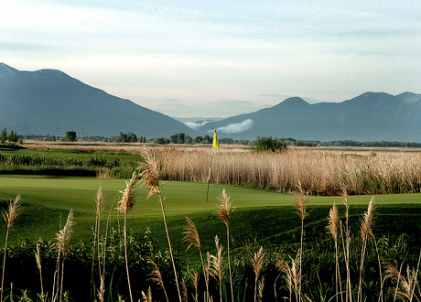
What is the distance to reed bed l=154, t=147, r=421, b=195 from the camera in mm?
13820

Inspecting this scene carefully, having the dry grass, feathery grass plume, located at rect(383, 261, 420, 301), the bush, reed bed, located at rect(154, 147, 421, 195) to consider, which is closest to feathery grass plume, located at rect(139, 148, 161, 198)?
feathery grass plume, located at rect(383, 261, 420, 301)

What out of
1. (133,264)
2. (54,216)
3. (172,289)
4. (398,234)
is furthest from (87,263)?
(398,234)

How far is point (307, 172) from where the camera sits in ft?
52.4

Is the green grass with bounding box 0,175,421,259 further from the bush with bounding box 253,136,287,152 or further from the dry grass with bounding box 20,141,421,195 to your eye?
the bush with bounding box 253,136,287,152

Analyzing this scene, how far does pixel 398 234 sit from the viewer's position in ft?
22.2

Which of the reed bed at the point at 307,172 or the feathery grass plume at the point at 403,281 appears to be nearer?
the feathery grass plume at the point at 403,281

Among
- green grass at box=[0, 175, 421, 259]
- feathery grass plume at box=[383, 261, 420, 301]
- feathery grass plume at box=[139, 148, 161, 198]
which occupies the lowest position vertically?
green grass at box=[0, 175, 421, 259]

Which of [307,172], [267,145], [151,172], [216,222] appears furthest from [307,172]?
[151,172]

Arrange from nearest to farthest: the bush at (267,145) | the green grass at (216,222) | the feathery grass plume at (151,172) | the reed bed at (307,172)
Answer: the feathery grass plume at (151,172)
the green grass at (216,222)
the reed bed at (307,172)
the bush at (267,145)

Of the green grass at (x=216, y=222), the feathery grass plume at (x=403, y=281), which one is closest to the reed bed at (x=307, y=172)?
the green grass at (x=216, y=222)

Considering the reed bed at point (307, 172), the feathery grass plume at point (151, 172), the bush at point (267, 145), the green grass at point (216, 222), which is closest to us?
the feathery grass plume at point (151, 172)

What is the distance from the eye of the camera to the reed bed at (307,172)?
544 inches

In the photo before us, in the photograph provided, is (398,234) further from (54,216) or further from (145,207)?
(54,216)

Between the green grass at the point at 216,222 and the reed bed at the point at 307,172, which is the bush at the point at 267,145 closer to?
the reed bed at the point at 307,172
